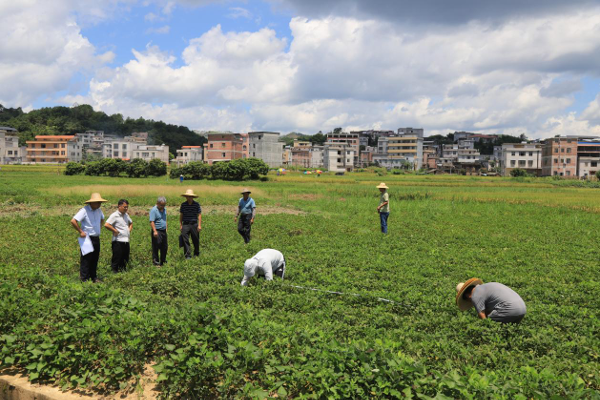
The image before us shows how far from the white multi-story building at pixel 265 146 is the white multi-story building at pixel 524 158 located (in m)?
53.5

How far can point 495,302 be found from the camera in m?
6.98

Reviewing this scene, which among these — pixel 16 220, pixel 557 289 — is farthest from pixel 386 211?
pixel 16 220

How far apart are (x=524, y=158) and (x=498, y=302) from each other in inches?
4030

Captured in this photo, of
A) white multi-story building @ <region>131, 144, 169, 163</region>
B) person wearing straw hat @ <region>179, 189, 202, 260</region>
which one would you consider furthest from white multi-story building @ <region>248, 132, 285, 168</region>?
person wearing straw hat @ <region>179, 189, 202, 260</region>

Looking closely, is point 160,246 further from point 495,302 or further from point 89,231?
point 495,302

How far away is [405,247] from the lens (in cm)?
1412

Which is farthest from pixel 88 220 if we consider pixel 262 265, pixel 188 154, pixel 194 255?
pixel 188 154

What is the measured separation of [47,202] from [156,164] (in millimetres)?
44946

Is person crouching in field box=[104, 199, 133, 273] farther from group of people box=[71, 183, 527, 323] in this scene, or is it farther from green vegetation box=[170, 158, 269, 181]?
green vegetation box=[170, 158, 269, 181]

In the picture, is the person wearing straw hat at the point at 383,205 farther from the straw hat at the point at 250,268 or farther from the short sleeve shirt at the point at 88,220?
the short sleeve shirt at the point at 88,220

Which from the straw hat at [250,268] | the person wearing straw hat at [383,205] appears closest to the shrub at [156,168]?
the person wearing straw hat at [383,205]

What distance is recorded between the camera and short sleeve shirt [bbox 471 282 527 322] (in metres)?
6.82

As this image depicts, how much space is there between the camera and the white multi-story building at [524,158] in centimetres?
9588

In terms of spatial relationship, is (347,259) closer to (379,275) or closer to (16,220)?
(379,275)
